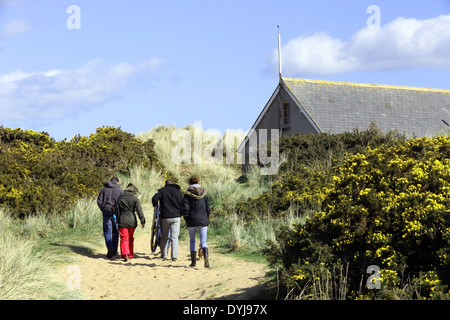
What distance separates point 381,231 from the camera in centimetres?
895

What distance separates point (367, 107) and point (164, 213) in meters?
19.0

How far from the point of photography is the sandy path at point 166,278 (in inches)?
448

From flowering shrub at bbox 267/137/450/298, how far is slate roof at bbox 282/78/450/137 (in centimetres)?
1855

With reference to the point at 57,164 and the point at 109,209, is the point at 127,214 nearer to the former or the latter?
the point at 109,209

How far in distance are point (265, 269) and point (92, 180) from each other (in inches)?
396

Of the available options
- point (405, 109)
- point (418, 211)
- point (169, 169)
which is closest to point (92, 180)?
point (169, 169)

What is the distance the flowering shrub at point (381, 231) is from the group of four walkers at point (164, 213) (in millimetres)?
3590

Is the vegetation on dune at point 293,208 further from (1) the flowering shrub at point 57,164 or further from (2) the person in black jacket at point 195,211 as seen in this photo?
(2) the person in black jacket at point 195,211

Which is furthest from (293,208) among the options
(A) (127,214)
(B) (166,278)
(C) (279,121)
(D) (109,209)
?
(C) (279,121)

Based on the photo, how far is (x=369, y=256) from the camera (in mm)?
8766

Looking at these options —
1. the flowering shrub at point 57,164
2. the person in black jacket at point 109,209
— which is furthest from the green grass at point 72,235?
the person in black jacket at point 109,209

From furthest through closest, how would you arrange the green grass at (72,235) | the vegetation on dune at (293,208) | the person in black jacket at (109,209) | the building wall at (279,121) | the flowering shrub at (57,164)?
1. the building wall at (279,121)
2. the flowering shrub at (57,164)
3. the person in black jacket at (109,209)
4. the green grass at (72,235)
5. the vegetation on dune at (293,208)

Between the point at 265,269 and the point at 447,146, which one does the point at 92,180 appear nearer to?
the point at 265,269

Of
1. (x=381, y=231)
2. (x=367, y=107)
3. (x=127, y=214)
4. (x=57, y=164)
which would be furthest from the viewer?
(x=367, y=107)
